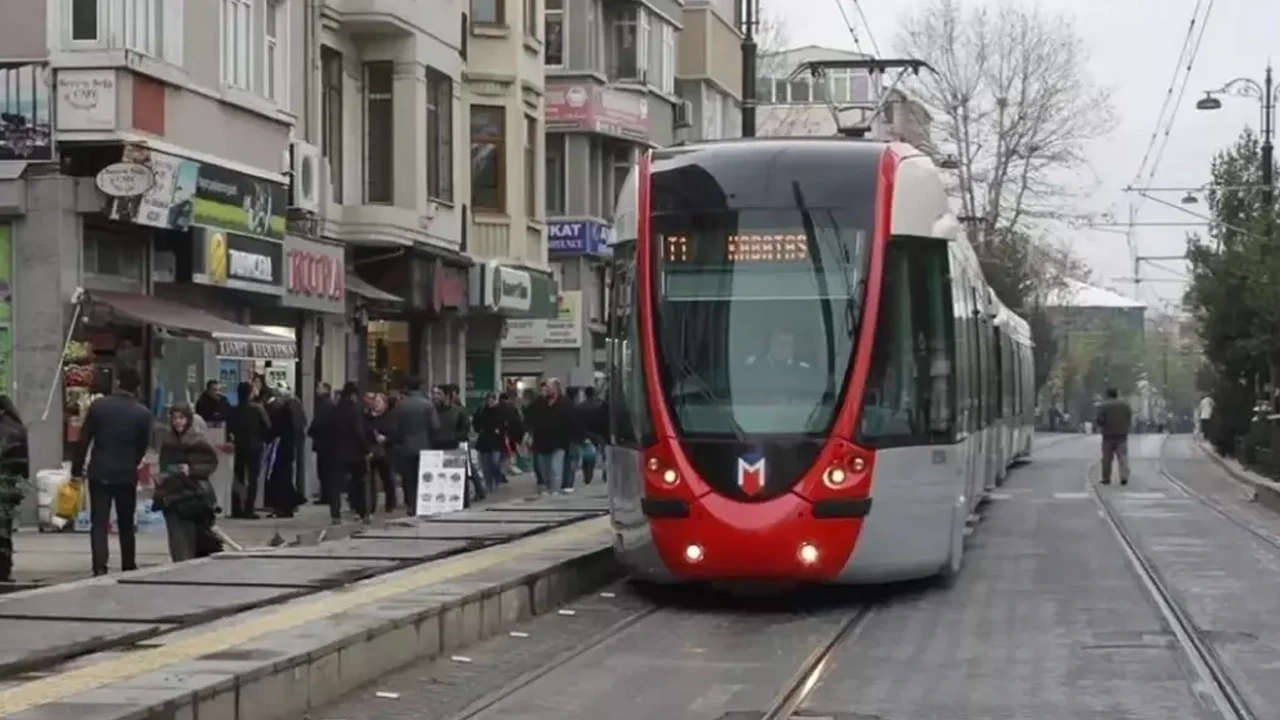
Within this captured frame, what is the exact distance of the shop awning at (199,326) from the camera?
23719 mm

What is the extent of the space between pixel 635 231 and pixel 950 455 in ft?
9.21

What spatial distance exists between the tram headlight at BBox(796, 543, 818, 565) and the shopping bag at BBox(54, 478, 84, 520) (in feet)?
28.4

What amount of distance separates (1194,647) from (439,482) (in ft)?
41.2

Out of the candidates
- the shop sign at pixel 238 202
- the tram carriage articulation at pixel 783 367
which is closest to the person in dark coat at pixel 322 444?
the shop sign at pixel 238 202

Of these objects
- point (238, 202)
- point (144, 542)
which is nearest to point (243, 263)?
point (238, 202)

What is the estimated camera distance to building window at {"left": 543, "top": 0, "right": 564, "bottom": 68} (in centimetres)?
4662

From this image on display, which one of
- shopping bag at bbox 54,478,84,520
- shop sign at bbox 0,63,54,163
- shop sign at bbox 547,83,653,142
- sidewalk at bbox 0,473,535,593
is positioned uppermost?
shop sign at bbox 547,83,653,142

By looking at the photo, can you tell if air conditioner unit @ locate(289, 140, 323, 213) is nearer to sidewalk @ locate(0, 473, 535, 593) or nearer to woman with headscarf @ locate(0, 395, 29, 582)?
sidewalk @ locate(0, 473, 535, 593)

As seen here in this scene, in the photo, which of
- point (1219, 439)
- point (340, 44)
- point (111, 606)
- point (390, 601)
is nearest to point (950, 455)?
point (390, 601)

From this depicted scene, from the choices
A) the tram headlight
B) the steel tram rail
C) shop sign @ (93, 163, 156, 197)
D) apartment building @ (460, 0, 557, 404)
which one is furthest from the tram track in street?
apartment building @ (460, 0, 557, 404)

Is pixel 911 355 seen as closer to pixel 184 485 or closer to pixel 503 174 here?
pixel 184 485

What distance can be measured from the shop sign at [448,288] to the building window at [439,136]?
3.97ft

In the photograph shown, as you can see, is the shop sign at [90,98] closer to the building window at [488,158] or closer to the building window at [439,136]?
the building window at [439,136]

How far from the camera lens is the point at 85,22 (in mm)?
23312
